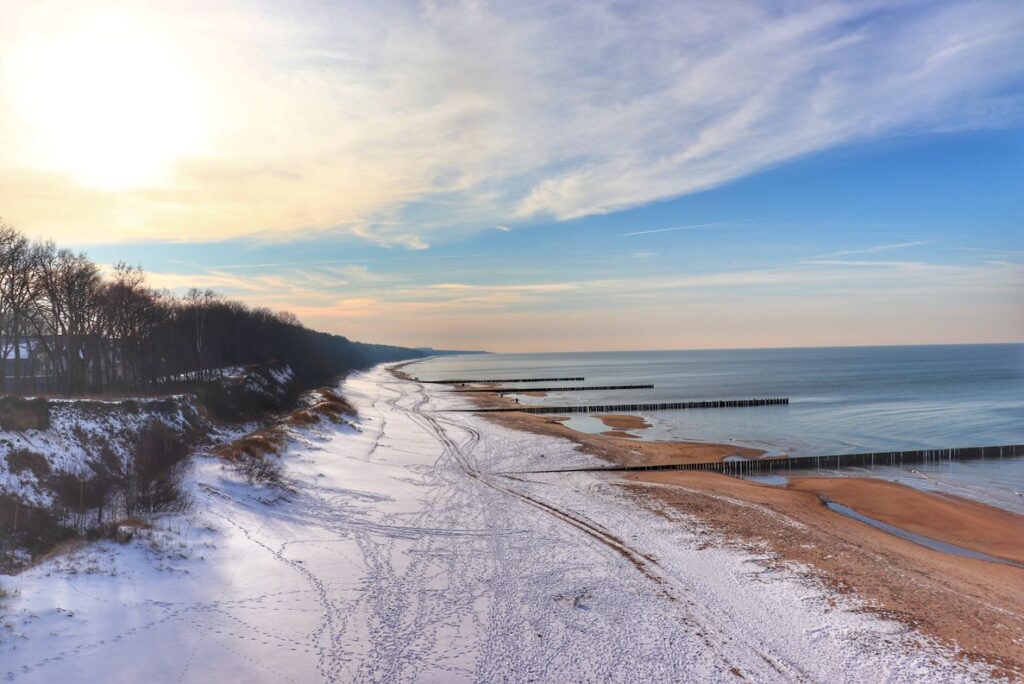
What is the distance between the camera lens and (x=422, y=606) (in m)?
15.2

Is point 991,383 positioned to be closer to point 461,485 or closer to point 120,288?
point 461,485

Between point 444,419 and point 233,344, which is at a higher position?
point 233,344

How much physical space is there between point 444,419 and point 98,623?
153 ft

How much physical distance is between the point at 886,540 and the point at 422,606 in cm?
1822

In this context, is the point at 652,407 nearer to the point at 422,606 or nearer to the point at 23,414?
the point at 422,606

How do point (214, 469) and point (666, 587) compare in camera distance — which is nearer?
point (666, 587)

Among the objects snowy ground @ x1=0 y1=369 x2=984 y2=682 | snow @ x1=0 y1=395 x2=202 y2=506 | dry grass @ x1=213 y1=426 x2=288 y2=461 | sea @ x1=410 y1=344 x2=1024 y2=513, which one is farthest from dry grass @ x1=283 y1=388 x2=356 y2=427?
sea @ x1=410 y1=344 x2=1024 y2=513

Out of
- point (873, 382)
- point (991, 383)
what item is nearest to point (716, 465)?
point (873, 382)

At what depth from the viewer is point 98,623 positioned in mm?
12266

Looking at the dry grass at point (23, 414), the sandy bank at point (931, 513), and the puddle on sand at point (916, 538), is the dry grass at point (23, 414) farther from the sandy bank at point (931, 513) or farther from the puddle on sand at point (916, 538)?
the sandy bank at point (931, 513)

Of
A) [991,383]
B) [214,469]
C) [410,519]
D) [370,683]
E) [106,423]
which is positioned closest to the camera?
[370,683]

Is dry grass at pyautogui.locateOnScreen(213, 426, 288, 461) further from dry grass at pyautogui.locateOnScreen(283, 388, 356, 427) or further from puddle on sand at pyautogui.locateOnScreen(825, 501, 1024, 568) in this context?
puddle on sand at pyautogui.locateOnScreen(825, 501, 1024, 568)

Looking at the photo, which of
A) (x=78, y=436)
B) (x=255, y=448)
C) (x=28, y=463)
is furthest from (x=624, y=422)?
(x=28, y=463)

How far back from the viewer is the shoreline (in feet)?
49.4
